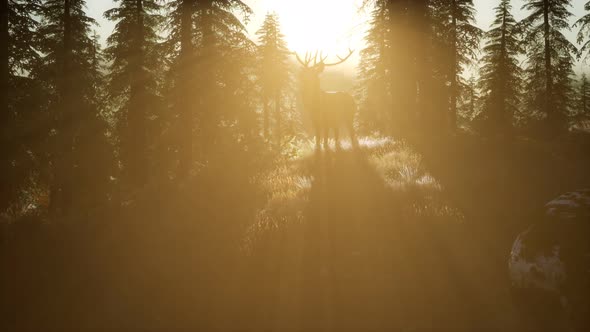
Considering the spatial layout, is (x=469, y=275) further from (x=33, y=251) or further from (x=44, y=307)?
(x=33, y=251)

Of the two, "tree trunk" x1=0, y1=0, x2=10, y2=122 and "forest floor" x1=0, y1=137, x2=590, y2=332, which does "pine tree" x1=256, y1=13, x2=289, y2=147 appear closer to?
"tree trunk" x1=0, y1=0, x2=10, y2=122

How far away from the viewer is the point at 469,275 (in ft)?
14.6

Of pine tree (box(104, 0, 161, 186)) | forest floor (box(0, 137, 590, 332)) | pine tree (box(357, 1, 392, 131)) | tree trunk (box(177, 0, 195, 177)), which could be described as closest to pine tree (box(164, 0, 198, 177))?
tree trunk (box(177, 0, 195, 177))

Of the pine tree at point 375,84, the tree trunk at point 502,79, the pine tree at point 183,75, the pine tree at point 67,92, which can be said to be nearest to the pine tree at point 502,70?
the tree trunk at point 502,79

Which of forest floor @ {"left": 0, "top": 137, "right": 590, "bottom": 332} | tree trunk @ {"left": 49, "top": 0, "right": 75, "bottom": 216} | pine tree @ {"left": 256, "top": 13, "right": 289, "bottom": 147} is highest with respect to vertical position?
pine tree @ {"left": 256, "top": 13, "right": 289, "bottom": 147}

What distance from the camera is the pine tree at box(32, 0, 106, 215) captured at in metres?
16.7

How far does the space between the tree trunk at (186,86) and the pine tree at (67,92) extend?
675 centimetres

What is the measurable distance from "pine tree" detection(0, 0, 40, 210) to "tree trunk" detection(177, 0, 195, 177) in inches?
256

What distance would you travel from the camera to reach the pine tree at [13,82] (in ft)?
44.8

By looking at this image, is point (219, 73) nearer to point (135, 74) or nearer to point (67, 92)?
point (135, 74)

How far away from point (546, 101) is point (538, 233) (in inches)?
996

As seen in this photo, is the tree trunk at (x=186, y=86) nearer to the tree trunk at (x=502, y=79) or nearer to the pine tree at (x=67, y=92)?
the pine tree at (x=67, y=92)

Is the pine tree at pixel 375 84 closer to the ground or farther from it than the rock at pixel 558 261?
farther from it

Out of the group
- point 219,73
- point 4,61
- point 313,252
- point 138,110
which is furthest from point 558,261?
point 138,110
